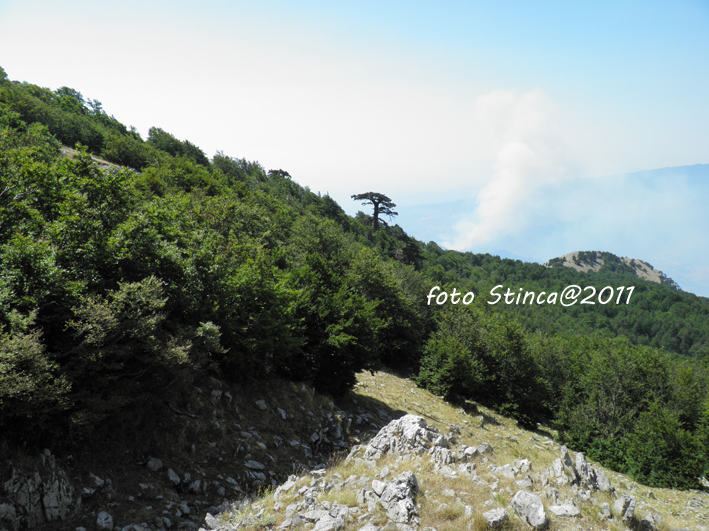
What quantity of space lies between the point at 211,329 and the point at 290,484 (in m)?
6.03

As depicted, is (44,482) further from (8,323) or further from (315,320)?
(315,320)

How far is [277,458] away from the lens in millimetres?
14750

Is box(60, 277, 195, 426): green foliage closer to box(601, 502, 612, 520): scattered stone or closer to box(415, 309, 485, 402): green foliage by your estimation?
box(601, 502, 612, 520): scattered stone

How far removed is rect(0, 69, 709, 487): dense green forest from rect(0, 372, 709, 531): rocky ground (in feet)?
4.51

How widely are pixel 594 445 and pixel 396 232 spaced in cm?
7522

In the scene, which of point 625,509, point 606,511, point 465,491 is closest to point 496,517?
point 465,491

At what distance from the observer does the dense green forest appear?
10.3 meters

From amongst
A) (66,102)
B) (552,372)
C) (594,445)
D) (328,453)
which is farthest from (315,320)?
(66,102)

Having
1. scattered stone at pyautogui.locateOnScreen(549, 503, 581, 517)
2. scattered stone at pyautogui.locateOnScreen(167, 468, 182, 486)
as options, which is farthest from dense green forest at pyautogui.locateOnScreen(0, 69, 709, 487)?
scattered stone at pyautogui.locateOnScreen(549, 503, 581, 517)

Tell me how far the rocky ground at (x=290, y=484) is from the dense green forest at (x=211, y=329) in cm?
138

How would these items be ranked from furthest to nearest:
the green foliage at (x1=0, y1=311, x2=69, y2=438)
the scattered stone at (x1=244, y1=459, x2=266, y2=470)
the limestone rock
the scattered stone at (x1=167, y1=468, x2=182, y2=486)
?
the scattered stone at (x1=244, y1=459, x2=266, y2=470) < the limestone rock < the scattered stone at (x1=167, y1=468, x2=182, y2=486) < the green foliage at (x1=0, y1=311, x2=69, y2=438)

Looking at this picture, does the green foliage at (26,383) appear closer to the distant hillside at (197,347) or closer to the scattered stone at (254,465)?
the distant hillside at (197,347)

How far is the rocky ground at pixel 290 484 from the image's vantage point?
30.0 feet

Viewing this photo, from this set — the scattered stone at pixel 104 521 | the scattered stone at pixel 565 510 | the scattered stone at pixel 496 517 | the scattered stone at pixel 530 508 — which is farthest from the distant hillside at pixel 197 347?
the scattered stone at pixel 565 510
